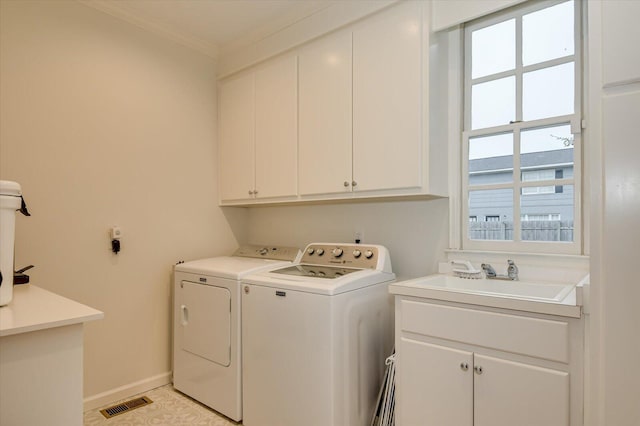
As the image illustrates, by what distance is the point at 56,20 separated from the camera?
234 centimetres

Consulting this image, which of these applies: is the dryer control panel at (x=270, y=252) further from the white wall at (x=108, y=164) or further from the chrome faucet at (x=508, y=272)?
the chrome faucet at (x=508, y=272)

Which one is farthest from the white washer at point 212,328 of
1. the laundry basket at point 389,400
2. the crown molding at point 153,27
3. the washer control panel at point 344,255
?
the crown molding at point 153,27

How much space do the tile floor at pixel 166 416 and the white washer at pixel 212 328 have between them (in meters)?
0.05

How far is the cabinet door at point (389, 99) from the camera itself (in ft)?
6.71

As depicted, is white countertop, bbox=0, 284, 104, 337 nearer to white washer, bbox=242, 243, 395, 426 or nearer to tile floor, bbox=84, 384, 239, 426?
white washer, bbox=242, 243, 395, 426

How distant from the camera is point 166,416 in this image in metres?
2.37

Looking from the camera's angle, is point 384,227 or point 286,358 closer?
point 286,358

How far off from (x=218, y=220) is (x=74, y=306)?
193cm

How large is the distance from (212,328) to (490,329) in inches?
64.8

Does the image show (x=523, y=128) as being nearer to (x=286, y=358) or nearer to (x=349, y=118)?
(x=349, y=118)

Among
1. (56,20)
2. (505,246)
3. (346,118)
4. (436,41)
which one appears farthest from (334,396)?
(56,20)

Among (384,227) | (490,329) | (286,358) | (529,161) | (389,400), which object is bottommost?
(389,400)

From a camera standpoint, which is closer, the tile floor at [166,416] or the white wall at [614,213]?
the white wall at [614,213]

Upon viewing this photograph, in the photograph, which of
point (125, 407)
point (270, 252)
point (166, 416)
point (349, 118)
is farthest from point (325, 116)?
point (125, 407)
